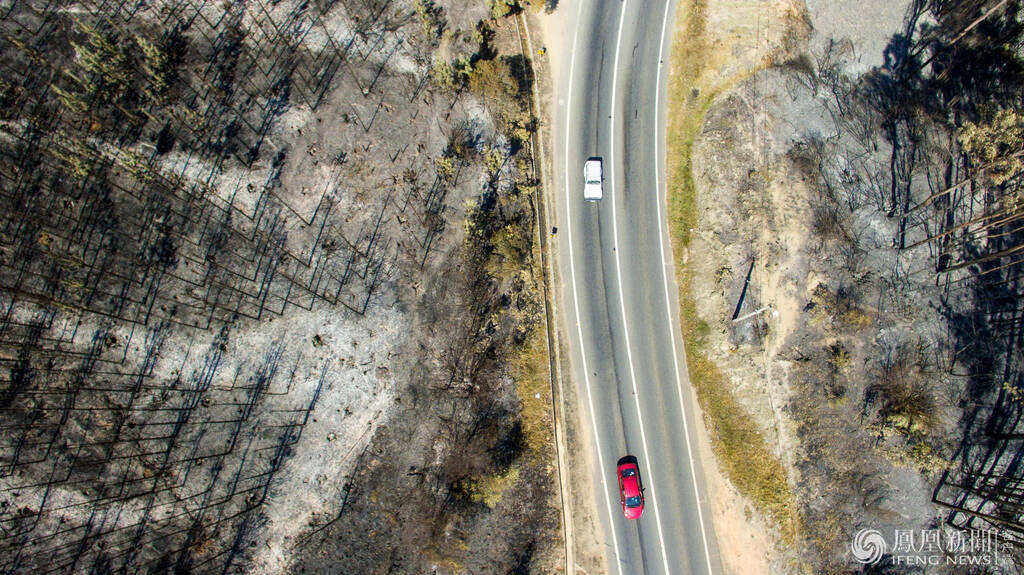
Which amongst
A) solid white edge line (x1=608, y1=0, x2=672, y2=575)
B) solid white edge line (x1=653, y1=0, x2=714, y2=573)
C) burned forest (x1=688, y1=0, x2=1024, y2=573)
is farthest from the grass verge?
solid white edge line (x1=608, y1=0, x2=672, y2=575)

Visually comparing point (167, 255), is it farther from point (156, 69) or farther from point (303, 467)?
point (303, 467)

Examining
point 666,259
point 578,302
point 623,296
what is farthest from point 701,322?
point 578,302

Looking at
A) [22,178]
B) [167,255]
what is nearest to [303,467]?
[167,255]

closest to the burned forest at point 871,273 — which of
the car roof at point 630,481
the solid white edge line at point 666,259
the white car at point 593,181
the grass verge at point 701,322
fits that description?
the grass verge at point 701,322

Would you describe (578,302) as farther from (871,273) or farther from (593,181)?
(871,273)

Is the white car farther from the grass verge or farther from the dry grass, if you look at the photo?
the dry grass

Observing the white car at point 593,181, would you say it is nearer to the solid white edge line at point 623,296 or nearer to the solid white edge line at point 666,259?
the solid white edge line at point 623,296
